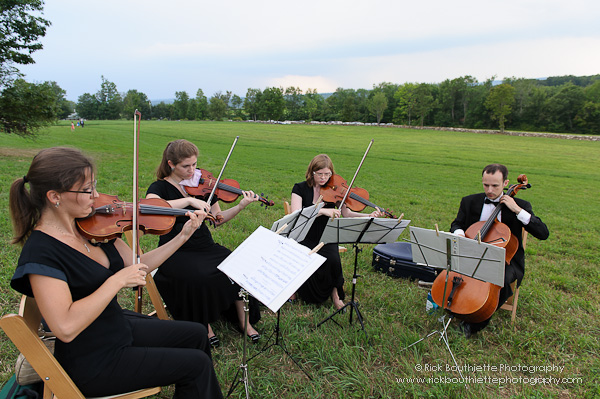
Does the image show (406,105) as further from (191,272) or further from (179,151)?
(191,272)

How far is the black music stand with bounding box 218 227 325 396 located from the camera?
210 cm

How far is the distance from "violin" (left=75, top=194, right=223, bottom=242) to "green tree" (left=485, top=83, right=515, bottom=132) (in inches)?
2442

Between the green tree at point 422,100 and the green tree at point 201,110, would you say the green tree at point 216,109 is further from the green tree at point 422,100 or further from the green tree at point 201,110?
the green tree at point 422,100

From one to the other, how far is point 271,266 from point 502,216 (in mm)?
2995

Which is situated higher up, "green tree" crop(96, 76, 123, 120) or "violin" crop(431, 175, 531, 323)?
"green tree" crop(96, 76, 123, 120)

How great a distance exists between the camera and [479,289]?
3.49 m

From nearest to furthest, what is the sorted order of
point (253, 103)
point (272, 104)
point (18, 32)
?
point (18, 32) < point (272, 104) < point (253, 103)

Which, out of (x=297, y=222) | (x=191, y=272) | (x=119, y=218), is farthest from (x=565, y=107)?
(x=119, y=218)

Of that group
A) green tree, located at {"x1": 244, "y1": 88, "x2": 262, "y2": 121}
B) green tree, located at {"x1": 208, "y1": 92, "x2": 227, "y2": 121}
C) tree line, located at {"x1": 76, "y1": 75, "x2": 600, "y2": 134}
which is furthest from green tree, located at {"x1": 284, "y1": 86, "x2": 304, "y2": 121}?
green tree, located at {"x1": 208, "y1": 92, "x2": 227, "y2": 121}

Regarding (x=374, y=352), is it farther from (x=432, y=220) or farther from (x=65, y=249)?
(x=432, y=220)

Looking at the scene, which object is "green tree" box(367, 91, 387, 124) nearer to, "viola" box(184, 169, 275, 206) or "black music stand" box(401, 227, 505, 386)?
"viola" box(184, 169, 275, 206)

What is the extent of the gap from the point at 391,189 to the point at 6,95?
1501 centimetres

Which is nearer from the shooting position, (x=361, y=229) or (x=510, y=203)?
(x=361, y=229)

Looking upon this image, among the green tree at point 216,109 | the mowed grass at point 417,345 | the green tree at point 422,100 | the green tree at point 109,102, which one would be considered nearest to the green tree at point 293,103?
the green tree at point 216,109
